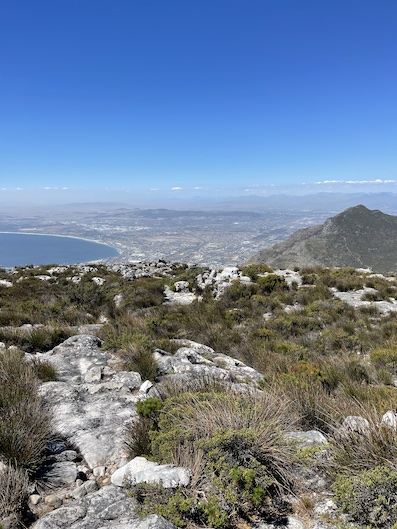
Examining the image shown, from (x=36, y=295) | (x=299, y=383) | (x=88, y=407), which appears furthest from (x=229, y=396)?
(x=36, y=295)

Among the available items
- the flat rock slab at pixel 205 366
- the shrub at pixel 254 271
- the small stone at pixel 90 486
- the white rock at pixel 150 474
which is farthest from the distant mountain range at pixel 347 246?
the small stone at pixel 90 486

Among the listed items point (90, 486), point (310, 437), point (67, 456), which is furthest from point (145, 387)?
point (310, 437)

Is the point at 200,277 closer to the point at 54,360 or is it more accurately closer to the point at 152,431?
the point at 54,360

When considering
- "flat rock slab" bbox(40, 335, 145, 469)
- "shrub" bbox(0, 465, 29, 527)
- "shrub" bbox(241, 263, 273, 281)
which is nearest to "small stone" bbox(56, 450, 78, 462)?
"flat rock slab" bbox(40, 335, 145, 469)

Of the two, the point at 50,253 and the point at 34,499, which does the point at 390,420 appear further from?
the point at 50,253

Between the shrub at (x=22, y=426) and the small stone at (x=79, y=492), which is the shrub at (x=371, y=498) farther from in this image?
the shrub at (x=22, y=426)

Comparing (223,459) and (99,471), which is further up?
(223,459)

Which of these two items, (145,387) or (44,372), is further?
(44,372)
